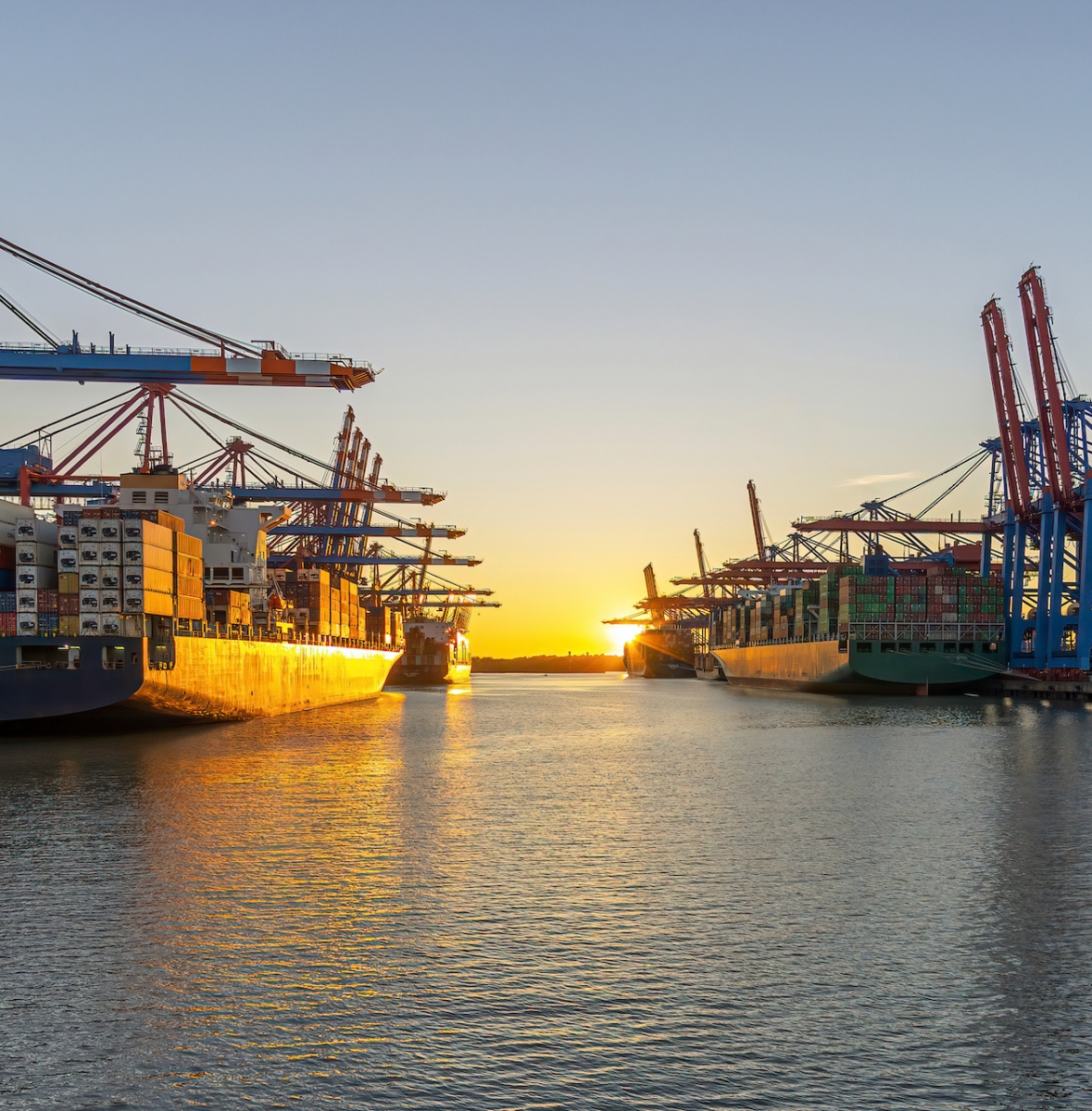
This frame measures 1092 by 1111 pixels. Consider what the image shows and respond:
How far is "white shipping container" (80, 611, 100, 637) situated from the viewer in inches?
1726

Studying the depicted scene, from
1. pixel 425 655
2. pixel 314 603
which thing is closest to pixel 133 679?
pixel 314 603

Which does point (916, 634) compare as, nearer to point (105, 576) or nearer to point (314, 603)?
point (314, 603)

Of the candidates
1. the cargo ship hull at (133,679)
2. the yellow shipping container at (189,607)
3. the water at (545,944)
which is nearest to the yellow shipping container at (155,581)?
the yellow shipping container at (189,607)

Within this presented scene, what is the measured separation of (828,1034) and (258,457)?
7875cm

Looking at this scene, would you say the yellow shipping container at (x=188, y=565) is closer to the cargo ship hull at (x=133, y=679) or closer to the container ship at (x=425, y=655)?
the cargo ship hull at (x=133, y=679)

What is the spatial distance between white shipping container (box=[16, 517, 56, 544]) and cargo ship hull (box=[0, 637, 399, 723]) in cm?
397

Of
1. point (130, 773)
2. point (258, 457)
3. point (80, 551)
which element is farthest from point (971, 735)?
point (258, 457)

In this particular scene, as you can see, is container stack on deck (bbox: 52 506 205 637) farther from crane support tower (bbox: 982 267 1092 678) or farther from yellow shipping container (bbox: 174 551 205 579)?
crane support tower (bbox: 982 267 1092 678)

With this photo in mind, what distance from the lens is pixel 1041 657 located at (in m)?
82.3

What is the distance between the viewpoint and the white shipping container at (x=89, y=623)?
43.8m

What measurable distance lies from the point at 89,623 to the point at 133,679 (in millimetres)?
2669

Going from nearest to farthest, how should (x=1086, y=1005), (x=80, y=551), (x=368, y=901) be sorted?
(x=1086, y=1005) < (x=368, y=901) < (x=80, y=551)

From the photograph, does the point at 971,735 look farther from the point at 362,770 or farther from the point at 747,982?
the point at 747,982

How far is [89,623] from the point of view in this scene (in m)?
44.0
